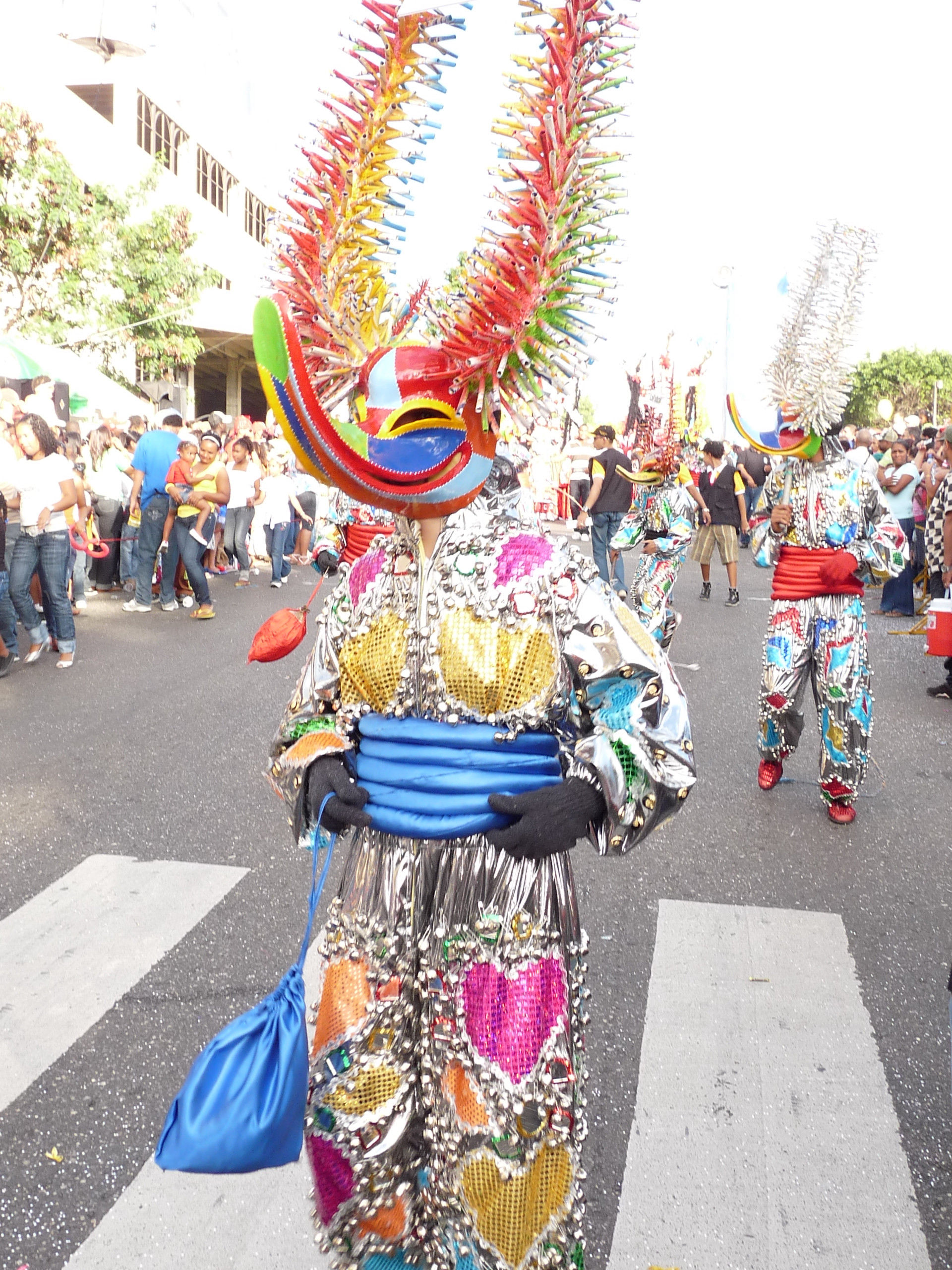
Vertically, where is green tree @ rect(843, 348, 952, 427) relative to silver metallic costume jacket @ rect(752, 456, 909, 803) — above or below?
above

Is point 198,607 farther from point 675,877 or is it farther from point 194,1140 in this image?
point 194,1140

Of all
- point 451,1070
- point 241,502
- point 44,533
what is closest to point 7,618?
point 44,533

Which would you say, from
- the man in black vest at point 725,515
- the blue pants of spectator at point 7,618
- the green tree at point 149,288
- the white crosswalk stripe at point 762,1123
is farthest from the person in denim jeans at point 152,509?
the green tree at point 149,288

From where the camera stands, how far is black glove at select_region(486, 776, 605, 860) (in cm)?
190

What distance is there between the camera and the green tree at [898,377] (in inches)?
2144

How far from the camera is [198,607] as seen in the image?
1159 centimetres

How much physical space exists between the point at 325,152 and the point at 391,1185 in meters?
1.84

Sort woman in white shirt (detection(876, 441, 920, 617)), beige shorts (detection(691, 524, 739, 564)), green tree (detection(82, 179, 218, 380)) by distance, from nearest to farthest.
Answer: woman in white shirt (detection(876, 441, 920, 617)) < beige shorts (detection(691, 524, 739, 564)) < green tree (detection(82, 179, 218, 380))

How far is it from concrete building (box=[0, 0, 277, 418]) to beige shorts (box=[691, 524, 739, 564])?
27.7 ft

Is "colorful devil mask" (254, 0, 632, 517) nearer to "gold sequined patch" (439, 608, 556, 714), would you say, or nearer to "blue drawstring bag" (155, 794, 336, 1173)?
"gold sequined patch" (439, 608, 556, 714)

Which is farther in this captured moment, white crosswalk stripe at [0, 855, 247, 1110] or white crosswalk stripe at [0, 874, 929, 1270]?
white crosswalk stripe at [0, 855, 247, 1110]

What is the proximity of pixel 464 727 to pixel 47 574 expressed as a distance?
7519 millimetres

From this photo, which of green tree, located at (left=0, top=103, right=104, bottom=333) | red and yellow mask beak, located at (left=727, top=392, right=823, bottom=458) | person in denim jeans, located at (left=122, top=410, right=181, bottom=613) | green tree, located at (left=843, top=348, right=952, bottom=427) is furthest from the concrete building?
green tree, located at (left=843, top=348, right=952, bottom=427)

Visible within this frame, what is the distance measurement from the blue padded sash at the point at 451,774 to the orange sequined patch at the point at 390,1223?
65 cm
